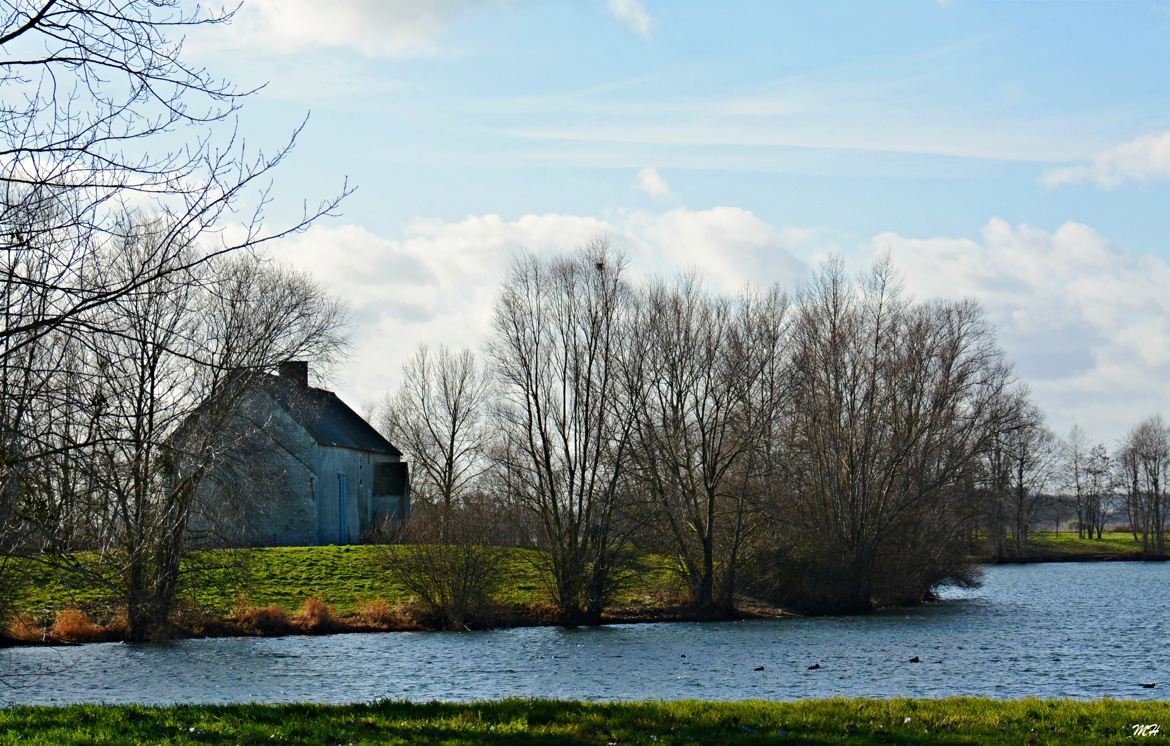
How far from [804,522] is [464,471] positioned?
25646 mm

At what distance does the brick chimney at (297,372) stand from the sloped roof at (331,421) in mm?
488

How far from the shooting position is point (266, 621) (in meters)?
34.7

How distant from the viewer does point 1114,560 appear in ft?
295

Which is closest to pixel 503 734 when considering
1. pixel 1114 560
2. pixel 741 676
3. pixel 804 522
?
pixel 741 676

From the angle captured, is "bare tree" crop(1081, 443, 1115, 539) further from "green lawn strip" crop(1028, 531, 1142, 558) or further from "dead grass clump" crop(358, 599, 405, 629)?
"dead grass clump" crop(358, 599, 405, 629)

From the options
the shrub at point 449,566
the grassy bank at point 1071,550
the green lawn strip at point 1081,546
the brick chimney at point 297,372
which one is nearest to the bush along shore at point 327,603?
the shrub at point 449,566

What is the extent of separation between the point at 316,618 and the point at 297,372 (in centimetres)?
825

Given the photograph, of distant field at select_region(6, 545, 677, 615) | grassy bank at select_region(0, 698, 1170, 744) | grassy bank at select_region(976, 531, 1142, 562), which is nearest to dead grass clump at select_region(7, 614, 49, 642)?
distant field at select_region(6, 545, 677, 615)

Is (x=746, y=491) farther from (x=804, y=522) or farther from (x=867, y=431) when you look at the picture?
(x=867, y=431)

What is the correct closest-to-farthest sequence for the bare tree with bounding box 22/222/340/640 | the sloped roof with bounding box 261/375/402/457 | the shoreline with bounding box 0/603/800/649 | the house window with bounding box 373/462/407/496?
the bare tree with bounding box 22/222/340/640 < the shoreline with bounding box 0/603/800/649 < the sloped roof with bounding box 261/375/402/457 < the house window with bounding box 373/462/407/496

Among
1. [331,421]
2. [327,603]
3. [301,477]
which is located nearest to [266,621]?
[327,603]

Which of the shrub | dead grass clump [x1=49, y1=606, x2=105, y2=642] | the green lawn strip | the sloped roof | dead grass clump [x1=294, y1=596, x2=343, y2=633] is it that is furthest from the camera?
the green lawn strip

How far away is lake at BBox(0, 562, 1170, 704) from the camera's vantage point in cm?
2075

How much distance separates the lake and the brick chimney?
8.02 metres
